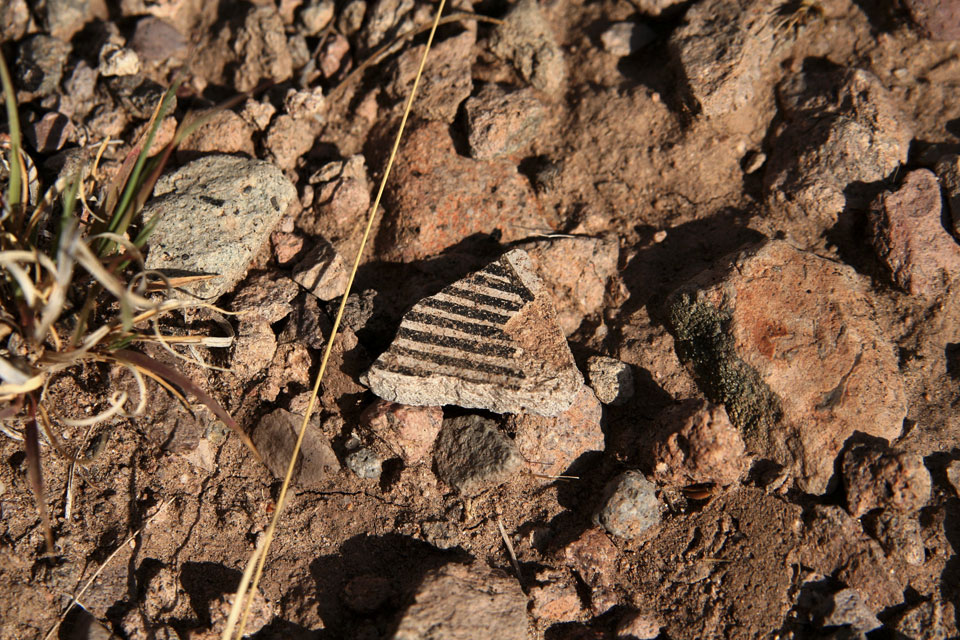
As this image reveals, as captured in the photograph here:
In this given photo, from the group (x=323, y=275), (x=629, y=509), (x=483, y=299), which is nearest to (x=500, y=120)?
(x=483, y=299)

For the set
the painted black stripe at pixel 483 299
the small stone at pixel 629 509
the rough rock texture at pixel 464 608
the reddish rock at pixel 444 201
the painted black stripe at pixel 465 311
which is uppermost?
the reddish rock at pixel 444 201

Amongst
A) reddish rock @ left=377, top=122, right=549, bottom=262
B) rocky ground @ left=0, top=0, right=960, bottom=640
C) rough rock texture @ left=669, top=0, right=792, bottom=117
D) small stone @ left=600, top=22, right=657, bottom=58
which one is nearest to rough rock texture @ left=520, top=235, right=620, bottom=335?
rocky ground @ left=0, top=0, right=960, bottom=640

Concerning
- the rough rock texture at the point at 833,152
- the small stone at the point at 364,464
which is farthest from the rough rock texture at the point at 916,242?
the small stone at the point at 364,464

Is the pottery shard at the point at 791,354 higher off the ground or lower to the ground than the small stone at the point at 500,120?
lower

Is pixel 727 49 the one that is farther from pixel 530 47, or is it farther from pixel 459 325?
pixel 459 325

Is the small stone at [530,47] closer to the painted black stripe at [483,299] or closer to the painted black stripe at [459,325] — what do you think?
the painted black stripe at [483,299]

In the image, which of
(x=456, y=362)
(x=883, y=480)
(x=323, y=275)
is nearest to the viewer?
(x=883, y=480)

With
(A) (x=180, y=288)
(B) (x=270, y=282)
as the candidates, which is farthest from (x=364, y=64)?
(A) (x=180, y=288)
